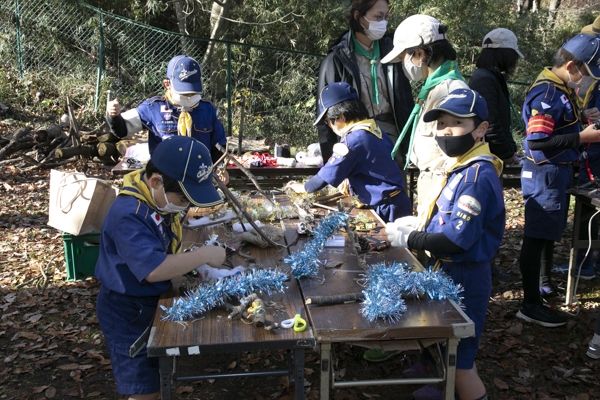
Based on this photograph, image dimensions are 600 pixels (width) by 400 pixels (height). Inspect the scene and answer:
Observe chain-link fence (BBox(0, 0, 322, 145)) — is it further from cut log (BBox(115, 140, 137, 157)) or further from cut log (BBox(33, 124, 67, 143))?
cut log (BBox(115, 140, 137, 157))

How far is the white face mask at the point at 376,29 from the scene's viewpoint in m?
4.76

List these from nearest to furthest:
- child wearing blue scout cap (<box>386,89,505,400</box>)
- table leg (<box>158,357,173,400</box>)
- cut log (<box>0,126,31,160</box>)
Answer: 1. table leg (<box>158,357,173,400</box>)
2. child wearing blue scout cap (<box>386,89,505,400</box>)
3. cut log (<box>0,126,31,160</box>)

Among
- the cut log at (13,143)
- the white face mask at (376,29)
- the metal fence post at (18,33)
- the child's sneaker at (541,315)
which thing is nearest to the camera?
the child's sneaker at (541,315)

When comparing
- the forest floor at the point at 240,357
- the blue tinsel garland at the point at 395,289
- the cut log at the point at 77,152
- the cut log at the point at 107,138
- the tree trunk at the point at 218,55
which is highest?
the tree trunk at the point at 218,55

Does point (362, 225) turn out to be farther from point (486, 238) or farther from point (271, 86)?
point (271, 86)

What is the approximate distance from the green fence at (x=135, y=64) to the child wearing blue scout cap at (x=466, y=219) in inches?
319

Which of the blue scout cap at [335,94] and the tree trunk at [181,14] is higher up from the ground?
the tree trunk at [181,14]

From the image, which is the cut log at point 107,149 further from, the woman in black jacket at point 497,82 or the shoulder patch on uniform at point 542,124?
the shoulder patch on uniform at point 542,124

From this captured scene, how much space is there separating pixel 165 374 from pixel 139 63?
33.2 feet

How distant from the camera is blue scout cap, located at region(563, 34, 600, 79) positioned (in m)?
3.90

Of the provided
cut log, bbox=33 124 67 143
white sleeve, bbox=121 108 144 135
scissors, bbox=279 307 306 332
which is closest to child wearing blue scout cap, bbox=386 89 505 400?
scissors, bbox=279 307 306 332

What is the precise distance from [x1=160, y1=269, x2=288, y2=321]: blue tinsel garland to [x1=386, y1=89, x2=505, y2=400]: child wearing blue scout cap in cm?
68

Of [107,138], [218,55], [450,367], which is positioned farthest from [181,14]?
[450,367]

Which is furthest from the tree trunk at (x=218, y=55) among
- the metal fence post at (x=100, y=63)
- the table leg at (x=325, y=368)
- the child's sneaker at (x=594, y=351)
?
the table leg at (x=325, y=368)
